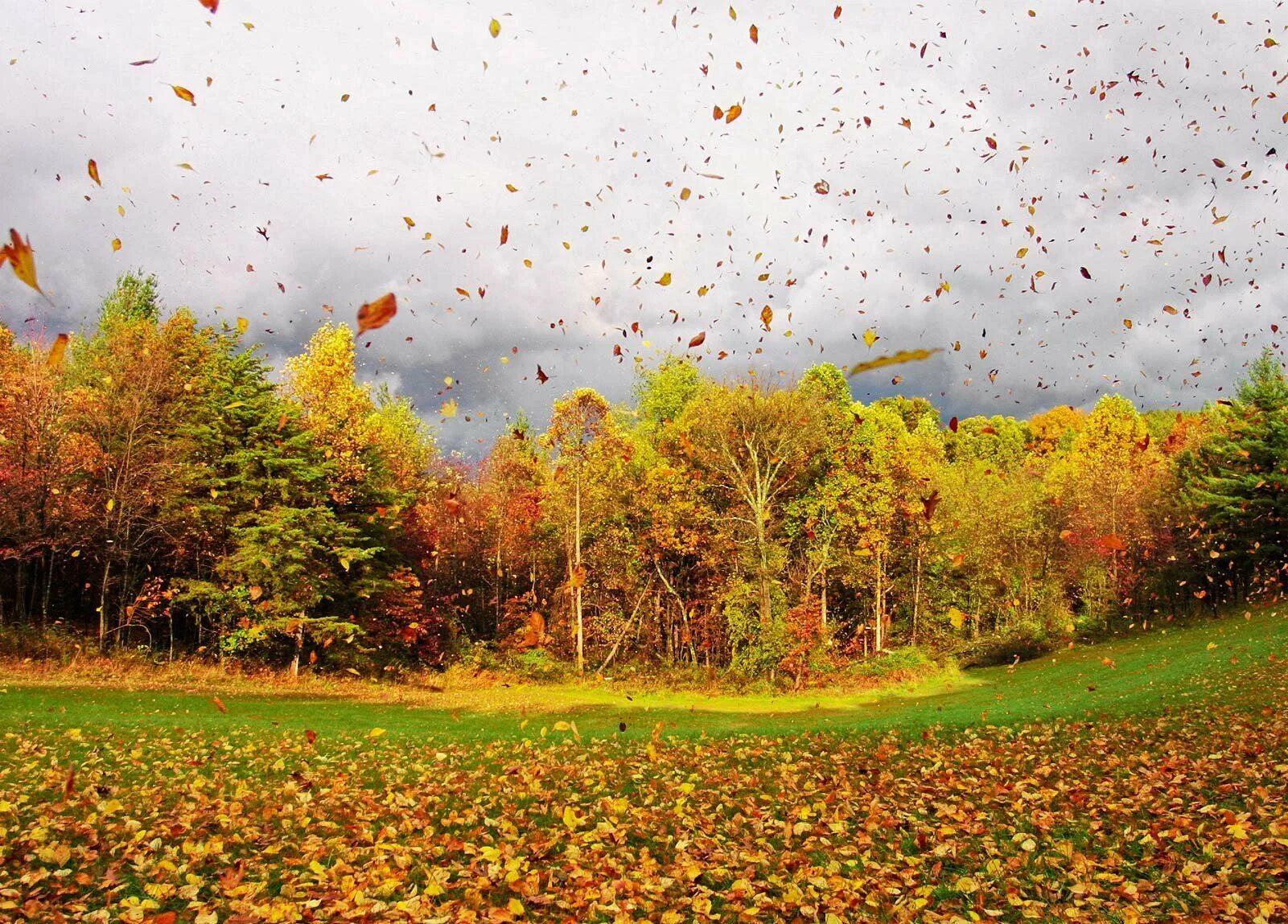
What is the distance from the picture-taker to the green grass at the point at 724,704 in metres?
15.0

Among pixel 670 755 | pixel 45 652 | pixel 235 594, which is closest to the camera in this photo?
pixel 670 755

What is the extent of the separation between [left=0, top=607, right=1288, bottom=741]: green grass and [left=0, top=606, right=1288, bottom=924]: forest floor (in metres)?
0.66

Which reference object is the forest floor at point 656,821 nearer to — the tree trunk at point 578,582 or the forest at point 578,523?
the forest at point 578,523

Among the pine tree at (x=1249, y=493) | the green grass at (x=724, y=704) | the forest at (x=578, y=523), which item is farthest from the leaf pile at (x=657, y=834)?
the pine tree at (x=1249, y=493)

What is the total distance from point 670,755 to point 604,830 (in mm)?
4573

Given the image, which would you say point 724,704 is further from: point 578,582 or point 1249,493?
point 1249,493

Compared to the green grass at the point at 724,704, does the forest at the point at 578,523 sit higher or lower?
A: higher

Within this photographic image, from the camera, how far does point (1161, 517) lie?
4169 cm

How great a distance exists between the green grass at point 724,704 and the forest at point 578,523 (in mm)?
5832

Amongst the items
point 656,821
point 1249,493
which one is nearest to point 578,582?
point 656,821

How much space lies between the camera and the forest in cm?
2920

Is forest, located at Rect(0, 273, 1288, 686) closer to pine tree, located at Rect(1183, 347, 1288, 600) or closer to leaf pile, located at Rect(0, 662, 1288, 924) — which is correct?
pine tree, located at Rect(1183, 347, 1288, 600)

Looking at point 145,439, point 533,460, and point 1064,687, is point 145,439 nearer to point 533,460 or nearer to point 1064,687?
point 533,460

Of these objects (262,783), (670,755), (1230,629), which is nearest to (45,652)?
(262,783)
